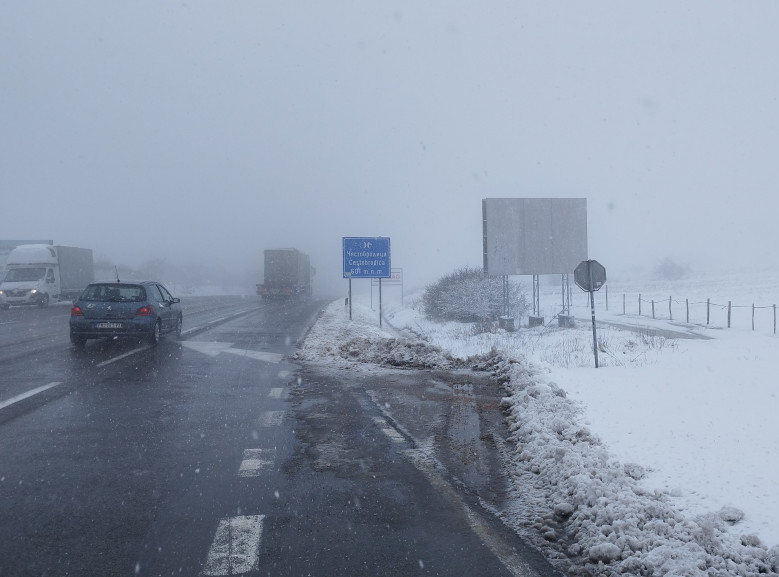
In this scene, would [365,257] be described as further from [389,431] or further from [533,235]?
[389,431]

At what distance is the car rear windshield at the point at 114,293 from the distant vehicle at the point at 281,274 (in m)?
36.7

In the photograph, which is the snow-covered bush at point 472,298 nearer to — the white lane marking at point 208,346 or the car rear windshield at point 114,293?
the white lane marking at point 208,346

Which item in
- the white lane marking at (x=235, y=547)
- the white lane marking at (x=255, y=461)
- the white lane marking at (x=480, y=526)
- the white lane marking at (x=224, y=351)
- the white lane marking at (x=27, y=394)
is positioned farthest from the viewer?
the white lane marking at (x=224, y=351)

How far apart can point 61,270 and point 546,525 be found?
126 feet

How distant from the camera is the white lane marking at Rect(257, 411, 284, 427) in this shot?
321 inches

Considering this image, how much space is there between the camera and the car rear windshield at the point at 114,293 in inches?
648

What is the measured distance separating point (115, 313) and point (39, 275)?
77.9ft

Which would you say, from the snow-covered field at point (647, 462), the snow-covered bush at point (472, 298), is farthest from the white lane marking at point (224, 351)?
the snow-covered bush at point (472, 298)

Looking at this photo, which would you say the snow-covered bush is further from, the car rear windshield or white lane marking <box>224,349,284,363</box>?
the car rear windshield

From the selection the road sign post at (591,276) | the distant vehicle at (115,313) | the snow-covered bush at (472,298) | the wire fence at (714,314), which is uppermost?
the road sign post at (591,276)

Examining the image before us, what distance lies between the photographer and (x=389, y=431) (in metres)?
7.95

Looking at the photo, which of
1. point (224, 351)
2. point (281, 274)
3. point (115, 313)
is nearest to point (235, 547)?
point (224, 351)

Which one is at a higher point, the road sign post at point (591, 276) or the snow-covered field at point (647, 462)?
the road sign post at point (591, 276)

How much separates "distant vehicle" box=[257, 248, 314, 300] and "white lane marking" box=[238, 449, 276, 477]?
4718 centimetres
